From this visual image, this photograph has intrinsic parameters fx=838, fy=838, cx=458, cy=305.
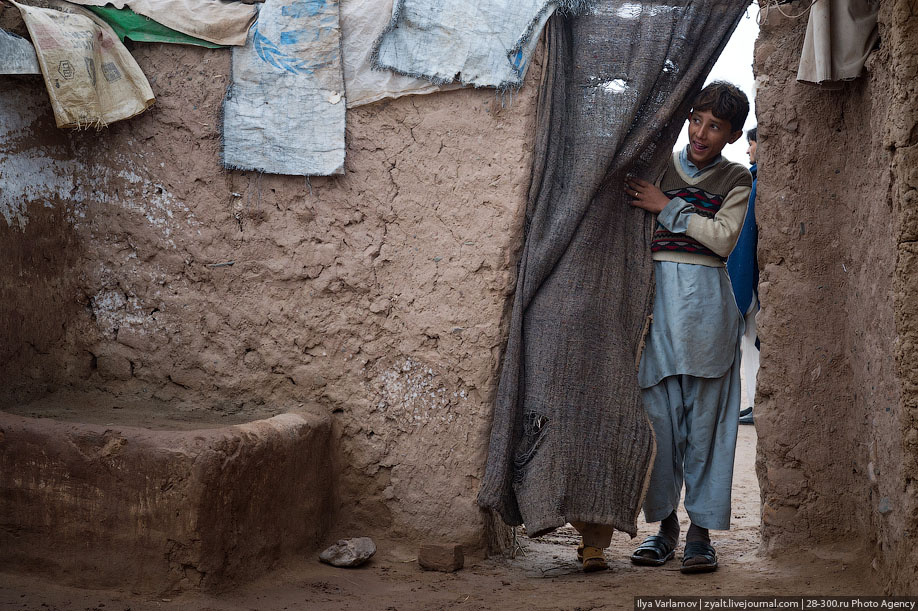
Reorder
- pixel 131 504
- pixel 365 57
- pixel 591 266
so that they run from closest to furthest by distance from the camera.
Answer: pixel 131 504 < pixel 591 266 < pixel 365 57

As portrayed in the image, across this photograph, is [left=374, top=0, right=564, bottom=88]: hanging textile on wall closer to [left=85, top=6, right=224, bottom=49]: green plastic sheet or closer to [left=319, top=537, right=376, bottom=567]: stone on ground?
[left=85, top=6, right=224, bottom=49]: green plastic sheet

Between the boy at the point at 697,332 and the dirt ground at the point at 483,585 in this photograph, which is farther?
the boy at the point at 697,332

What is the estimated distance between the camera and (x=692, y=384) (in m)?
3.10

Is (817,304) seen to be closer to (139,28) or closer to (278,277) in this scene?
(278,277)

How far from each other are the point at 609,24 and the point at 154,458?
2.23 meters

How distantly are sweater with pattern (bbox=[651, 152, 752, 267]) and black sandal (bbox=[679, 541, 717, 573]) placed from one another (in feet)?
3.35

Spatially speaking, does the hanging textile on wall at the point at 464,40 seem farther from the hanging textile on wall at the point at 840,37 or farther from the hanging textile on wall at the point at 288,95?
the hanging textile on wall at the point at 840,37

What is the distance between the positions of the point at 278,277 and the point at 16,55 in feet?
4.06

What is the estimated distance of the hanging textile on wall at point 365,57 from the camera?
3281mm

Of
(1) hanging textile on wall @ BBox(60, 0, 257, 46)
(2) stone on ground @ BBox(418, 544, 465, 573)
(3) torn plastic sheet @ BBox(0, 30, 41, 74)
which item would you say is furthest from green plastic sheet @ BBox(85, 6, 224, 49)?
(2) stone on ground @ BBox(418, 544, 465, 573)

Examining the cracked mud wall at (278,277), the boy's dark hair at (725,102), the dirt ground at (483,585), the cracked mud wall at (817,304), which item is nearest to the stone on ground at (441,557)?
the dirt ground at (483,585)

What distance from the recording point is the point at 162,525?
2633 mm

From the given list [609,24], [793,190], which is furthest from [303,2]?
[793,190]

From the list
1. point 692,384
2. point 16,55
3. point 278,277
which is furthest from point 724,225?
point 16,55
